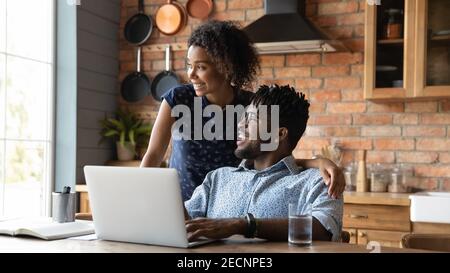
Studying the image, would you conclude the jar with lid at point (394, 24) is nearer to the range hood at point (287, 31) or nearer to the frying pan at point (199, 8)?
the range hood at point (287, 31)

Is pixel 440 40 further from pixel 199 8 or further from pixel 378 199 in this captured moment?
pixel 199 8

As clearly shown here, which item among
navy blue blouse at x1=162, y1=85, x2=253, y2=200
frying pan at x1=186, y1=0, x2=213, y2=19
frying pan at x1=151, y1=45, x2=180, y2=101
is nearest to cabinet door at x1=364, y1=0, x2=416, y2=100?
frying pan at x1=186, y1=0, x2=213, y2=19

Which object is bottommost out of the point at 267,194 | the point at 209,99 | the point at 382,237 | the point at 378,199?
the point at 382,237

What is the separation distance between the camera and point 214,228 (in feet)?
5.47

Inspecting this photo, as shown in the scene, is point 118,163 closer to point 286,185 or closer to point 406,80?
point 406,80

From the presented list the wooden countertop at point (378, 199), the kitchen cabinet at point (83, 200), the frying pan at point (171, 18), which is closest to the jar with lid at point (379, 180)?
the wooden countertop at point (378, 199)

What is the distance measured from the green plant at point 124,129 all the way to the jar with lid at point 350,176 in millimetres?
1410

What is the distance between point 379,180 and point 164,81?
167 cm

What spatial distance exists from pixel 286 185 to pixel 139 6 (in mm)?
2877

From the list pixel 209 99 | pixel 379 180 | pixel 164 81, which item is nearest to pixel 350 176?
pixel 379 180

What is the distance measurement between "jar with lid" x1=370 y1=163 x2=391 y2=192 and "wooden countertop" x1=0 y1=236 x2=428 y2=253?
2.19 m

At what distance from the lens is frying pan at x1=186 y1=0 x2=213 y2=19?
14.2ft

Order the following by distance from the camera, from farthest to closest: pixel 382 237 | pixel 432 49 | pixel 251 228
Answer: pixel 432 49, pixel 382 237, pixel 251 228

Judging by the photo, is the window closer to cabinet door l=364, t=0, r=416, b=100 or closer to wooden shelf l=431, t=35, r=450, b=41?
cabinet door l=364, t=0, r=416, b=100
